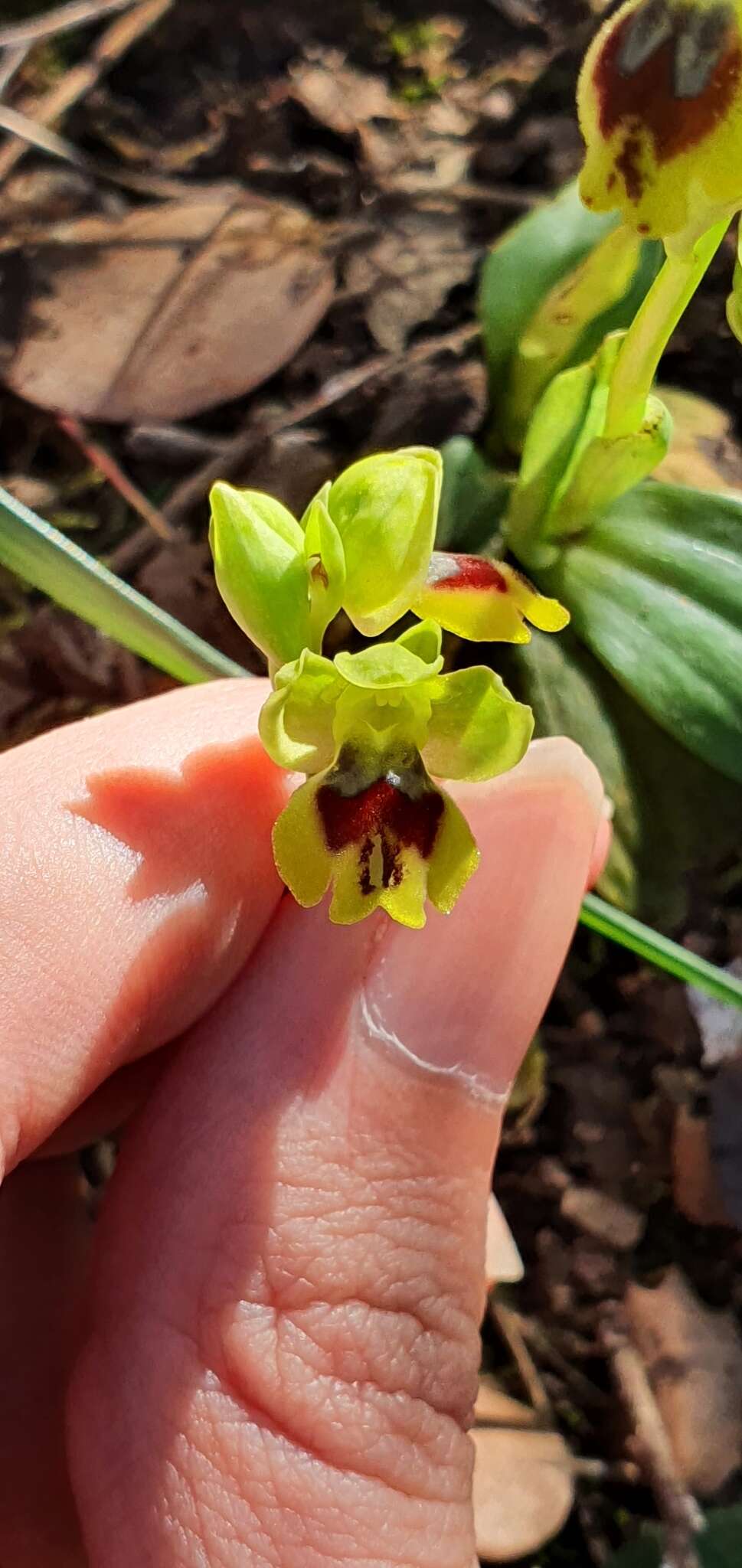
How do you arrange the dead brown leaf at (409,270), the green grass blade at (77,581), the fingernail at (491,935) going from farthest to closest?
the dead brown leaf at (409,270), the fingernail at (491,935), the green grass blade at (77,581)

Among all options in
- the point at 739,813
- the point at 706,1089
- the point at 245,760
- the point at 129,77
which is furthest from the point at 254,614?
the point at 129,77

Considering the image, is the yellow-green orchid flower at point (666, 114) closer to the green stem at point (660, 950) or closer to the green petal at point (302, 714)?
the green petal at point (302, 714)

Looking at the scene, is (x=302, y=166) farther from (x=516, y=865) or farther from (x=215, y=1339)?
(x=215, y=1339)

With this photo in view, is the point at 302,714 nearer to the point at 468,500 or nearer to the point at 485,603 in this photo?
the point at 485,603

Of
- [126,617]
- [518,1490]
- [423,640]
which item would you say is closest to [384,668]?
[423,640]

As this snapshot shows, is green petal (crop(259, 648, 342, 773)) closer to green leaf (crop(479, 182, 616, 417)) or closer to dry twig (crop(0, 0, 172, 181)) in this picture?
green leaf (crop(479, 182, 616, 417))

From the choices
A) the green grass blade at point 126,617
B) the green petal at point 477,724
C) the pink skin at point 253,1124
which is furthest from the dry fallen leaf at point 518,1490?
the green petal at point 477,724

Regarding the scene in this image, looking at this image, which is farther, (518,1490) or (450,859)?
(518,1490)

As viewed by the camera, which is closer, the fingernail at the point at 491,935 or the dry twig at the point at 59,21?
the fingernail at the point at 491,935

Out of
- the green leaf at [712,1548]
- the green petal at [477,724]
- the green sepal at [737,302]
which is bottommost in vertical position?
the green leaf at [712,1548]
